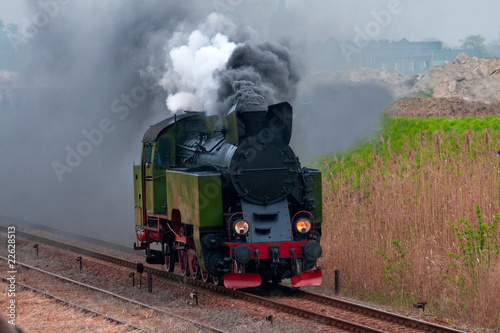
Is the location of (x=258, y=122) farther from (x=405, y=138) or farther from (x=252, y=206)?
(x=405, y=138)

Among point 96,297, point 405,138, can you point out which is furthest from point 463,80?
point 96,297

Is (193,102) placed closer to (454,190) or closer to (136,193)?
(136,193)

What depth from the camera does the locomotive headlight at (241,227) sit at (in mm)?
8969

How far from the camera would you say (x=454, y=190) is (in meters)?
10.2

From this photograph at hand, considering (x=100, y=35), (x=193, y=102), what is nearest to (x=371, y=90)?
(x=193, y=102)

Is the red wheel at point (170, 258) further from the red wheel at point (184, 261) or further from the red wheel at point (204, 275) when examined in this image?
the red wheel at point (204, 275)

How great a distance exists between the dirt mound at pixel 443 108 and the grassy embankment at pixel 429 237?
4.95 meters

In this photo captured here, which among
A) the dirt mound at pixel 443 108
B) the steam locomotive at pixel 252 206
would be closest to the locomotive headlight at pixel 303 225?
the steam locomotive at pixel 252 206

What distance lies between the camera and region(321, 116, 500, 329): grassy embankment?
336 inches

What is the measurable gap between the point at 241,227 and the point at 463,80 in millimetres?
14811

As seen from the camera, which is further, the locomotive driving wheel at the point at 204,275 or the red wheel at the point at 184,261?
the red wheel at the point at 184,261

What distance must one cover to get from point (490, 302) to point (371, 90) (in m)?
8.95

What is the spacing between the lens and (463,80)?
2116cm

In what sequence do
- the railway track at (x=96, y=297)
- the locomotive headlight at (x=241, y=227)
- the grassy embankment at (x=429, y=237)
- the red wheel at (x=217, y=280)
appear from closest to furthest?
the railway track at (x=96, y=297) < the grassy embankment at (x=429, y=237) < the locomotive headlight at (x=241, y=227) < the red wheel at (x=217, y=280)
